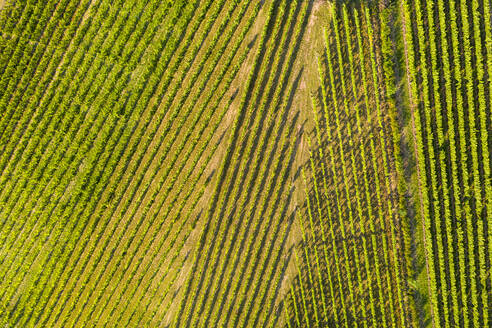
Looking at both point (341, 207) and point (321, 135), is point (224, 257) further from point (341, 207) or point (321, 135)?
point (321, 135)

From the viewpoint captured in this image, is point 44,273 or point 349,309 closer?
point 349,309

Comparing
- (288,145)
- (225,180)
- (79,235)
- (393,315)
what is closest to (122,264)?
(79,235)

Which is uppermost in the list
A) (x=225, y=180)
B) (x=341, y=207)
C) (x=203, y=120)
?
(x=203, y=120)

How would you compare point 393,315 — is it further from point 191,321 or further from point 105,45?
point 105,45

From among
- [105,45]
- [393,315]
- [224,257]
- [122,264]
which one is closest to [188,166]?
[224,257]

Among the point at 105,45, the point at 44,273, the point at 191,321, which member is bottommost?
the point at 191,321

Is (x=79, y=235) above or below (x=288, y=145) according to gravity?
below
